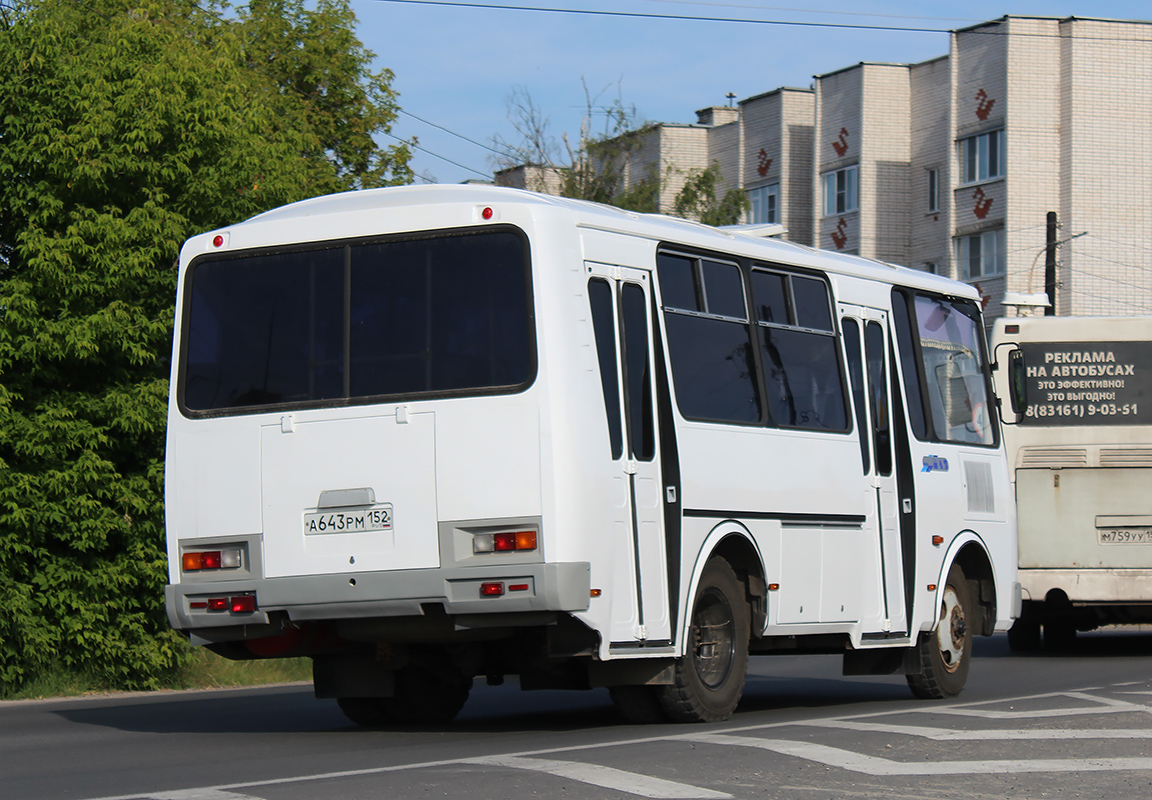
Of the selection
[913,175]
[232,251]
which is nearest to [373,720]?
[232,251]

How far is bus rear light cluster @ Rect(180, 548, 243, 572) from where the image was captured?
10328mm

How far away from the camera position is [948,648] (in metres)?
13.7

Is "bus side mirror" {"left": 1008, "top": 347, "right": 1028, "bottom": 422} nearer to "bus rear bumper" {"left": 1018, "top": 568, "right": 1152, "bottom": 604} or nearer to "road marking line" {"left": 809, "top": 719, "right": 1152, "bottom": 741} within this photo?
"bus rear bumper" {"left": 1018, "top": 568, "right": 1152, "bottom": 604}

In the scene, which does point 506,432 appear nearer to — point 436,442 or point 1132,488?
point 436,442

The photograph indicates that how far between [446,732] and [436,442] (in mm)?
2255

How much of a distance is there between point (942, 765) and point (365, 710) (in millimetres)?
4322

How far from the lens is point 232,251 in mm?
10766

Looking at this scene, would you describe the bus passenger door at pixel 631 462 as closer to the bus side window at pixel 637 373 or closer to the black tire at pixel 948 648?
the bus side window at pixel 637 373

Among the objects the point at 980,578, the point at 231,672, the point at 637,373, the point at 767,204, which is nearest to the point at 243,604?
the point at 637,373

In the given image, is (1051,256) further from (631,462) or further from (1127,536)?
(631,462)

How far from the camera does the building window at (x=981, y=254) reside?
160 feet

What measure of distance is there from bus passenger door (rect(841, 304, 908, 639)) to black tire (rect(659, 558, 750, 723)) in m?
1.55

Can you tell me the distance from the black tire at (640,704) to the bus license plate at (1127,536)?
8.60 metres

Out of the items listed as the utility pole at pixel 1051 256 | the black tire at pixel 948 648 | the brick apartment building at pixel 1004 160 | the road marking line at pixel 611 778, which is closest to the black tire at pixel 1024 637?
the black tire at pixel 948 648
